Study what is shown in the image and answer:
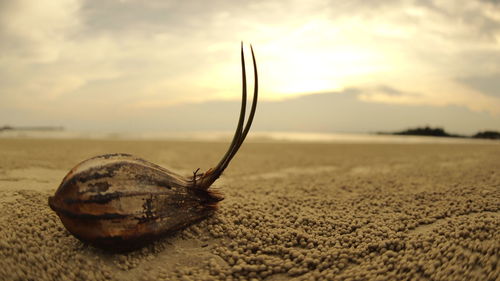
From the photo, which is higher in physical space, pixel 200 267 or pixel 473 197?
pixel 473 197

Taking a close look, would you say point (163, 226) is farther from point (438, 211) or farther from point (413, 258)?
point (438, 211)

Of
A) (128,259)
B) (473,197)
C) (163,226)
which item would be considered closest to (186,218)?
(163,226)

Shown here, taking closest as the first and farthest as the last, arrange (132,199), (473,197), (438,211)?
(132,199) → (438,211) → (473,197)

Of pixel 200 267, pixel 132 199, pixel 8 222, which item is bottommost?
pixel 200 267

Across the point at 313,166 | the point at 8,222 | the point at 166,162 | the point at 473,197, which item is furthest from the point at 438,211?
the point at 166,162

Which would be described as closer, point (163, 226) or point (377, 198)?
point (163, 226)

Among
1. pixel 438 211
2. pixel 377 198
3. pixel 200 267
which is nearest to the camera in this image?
pixel 200 267

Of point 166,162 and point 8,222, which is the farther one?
point 166,162

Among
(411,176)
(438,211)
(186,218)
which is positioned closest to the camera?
(186,218)

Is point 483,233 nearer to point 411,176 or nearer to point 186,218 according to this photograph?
point 186,218
